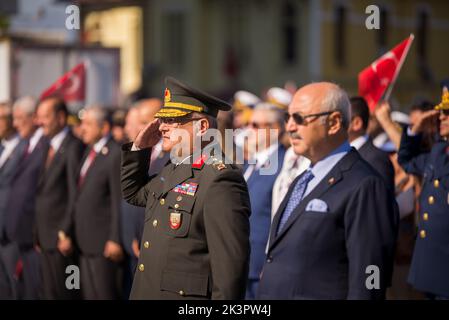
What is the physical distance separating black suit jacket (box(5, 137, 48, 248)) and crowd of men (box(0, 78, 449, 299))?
0.04ft

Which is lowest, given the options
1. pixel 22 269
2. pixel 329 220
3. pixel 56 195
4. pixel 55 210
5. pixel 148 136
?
pixel 22 269

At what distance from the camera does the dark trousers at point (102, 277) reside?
1067 centimetres

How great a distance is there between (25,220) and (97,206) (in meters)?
0.87

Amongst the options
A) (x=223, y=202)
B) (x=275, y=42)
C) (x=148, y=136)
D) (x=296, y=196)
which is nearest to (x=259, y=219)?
(x=296, y=196)

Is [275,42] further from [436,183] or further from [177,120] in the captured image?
[177,120]

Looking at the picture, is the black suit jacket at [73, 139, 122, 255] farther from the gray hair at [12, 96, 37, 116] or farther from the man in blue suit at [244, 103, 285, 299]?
the man in blue suit at [244, 103, 285, 299]

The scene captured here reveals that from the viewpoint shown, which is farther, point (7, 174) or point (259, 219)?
point (7, 174)

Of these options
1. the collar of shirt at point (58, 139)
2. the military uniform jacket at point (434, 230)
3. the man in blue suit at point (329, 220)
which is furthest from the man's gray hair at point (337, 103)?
the collar of shirt at point (58, 139)

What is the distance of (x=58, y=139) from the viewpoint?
11.2m

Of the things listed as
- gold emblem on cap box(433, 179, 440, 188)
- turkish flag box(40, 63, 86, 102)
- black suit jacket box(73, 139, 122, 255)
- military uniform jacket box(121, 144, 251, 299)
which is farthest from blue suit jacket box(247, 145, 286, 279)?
turkish flag box(40, 63, 86, 102)

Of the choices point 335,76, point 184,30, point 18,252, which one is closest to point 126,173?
point 18,252

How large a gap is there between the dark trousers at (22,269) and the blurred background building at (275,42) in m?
21.6

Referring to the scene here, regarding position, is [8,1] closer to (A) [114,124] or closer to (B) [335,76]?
(A) [114,124]

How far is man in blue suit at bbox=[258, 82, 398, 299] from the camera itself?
5648 mm
